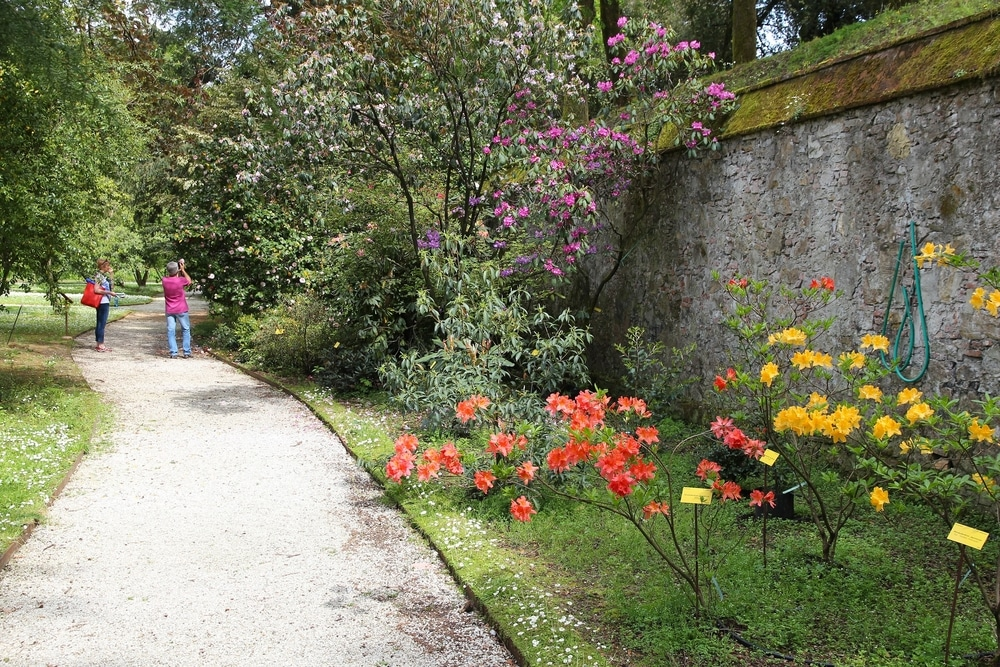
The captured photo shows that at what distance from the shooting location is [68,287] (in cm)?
3127

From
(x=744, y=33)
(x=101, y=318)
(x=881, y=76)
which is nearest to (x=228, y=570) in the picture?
(x=881, y=76)

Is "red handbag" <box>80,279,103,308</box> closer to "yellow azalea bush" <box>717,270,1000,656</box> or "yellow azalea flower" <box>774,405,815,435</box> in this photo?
"yellow azalea bush" <box>717,270,1000,656</box>

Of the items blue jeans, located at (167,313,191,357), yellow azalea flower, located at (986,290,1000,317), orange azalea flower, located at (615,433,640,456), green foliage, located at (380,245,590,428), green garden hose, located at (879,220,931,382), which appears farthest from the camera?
blue jeans, located at (167,313,191,357)

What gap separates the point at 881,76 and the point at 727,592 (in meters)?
3.72

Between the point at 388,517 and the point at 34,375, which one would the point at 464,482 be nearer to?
the point at 388,517

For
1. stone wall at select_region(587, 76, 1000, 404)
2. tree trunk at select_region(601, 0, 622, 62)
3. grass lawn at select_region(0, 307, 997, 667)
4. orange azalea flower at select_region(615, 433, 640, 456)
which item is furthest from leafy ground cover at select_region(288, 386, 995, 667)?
tree trunk at select_region(601, 0, 622, 62)

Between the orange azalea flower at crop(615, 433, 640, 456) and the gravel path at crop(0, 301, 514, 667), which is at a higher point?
the orange azalea flower at crop(615, 433, 640, 456)

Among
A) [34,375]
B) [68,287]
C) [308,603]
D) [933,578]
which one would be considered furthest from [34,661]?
[68,287]

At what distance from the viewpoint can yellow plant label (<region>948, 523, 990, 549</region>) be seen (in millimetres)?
2553

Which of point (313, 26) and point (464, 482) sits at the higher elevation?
point (313, 26)

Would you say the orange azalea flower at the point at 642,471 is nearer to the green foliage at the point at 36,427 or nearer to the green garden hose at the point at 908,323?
the green garden hose at the point at 908,323

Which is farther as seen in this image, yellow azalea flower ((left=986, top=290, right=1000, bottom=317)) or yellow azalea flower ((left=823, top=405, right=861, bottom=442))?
yellow azalea flower ((left=823, top=405, right=861, bottom=442))

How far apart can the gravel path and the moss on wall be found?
4.23 metres

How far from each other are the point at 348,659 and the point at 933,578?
2.88 metres
